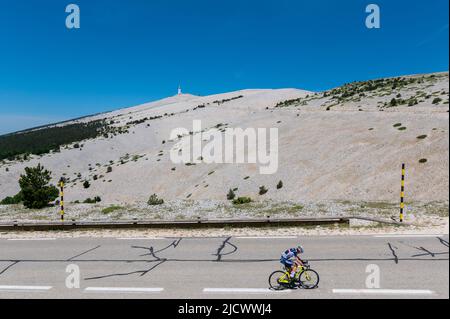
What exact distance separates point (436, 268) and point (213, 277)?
5.64m

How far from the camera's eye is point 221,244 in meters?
12.0

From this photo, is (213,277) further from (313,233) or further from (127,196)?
(127,196)

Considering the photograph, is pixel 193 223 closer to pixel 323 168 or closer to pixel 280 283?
pixel 280 283

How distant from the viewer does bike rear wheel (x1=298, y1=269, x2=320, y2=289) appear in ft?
27.0

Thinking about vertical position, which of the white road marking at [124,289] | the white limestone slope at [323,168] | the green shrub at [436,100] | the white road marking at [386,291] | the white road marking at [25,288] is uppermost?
the green shrub at [436,100]

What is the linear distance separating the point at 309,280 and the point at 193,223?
22.7ft

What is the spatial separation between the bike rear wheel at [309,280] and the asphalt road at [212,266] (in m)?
0.20

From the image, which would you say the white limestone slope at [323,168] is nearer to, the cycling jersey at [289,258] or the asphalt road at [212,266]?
the asphalt road at [212,266]

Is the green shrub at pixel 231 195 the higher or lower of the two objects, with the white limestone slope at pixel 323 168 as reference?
lower

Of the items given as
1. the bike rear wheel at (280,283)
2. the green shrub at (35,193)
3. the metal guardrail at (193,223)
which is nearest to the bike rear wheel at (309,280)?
the bike rear wheel at (280,283)

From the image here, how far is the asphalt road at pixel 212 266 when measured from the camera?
8055 millimetres

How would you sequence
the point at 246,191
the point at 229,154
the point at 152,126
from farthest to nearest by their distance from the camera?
the point at 152,126, the point at 229,154, the point at 246,191

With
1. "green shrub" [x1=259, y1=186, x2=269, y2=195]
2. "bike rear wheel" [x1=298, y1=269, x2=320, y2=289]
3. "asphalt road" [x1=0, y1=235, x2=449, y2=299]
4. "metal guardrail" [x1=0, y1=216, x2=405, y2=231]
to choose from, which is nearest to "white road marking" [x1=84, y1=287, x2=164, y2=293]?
"asphalt road" [x1=0, y1=235, x2=449, y2=299]
